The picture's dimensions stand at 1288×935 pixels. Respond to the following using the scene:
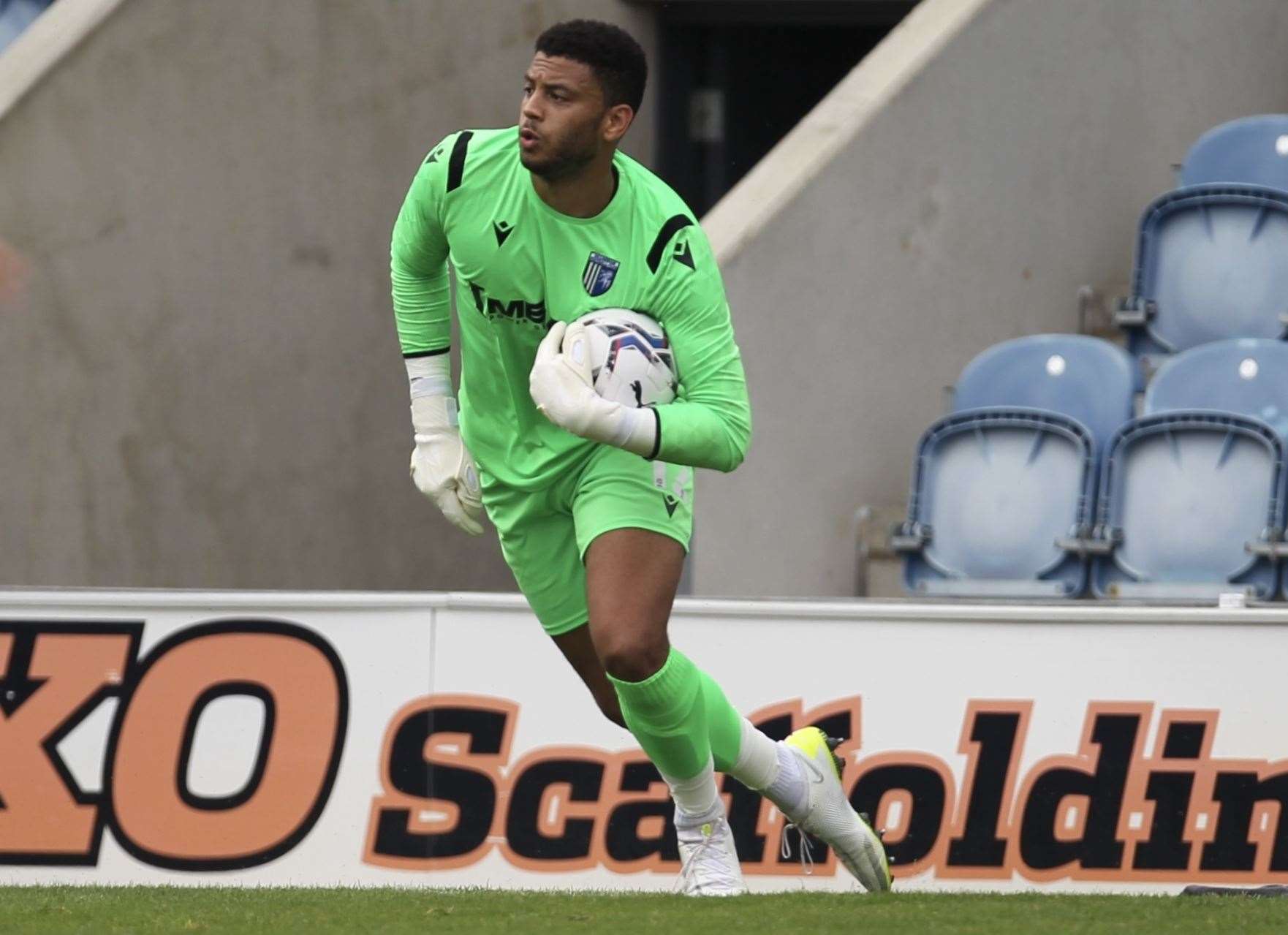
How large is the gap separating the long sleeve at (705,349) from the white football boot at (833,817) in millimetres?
929

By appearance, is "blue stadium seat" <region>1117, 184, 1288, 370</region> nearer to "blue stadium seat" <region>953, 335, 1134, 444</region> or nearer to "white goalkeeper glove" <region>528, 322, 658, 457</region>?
"blue stadium seat" <region>953, 335, 1134, 444</region>

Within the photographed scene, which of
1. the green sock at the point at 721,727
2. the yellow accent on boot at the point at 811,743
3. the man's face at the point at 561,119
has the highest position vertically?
the man's face at the point at 561,119

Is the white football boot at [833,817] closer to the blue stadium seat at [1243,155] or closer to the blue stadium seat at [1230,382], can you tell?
the blue stadium seat at [1230,382]

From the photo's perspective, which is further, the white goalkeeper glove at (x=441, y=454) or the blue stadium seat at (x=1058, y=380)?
the blue stadium seat at (x=1058, y=380)

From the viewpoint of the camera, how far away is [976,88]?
29.1 ft

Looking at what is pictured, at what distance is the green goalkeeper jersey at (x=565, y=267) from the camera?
5.06 m

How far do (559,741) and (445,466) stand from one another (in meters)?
1.93

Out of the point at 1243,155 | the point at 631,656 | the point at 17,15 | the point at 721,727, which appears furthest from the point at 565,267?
the point at 17,15

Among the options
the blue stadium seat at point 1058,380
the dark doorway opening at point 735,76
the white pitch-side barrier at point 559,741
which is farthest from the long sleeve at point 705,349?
the dark doorway opening at point 735,76

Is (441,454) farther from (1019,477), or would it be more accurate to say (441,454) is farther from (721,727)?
(1019,477)

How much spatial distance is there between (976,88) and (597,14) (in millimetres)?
2303

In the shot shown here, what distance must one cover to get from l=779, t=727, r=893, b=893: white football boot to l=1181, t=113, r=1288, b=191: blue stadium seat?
13.3 feet

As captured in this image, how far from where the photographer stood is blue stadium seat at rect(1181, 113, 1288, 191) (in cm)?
886

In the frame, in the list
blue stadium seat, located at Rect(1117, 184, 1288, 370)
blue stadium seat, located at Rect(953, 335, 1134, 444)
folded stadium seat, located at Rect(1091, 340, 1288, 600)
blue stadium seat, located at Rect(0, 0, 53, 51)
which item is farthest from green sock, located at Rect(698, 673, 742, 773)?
blue stadium seat, located at Rect(0, 0, 53, 51)
